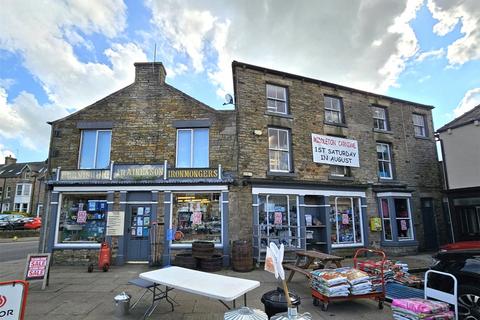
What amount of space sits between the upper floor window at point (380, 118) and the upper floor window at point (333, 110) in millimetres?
2344

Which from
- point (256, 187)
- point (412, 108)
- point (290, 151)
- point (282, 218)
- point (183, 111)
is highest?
point (412, 108)

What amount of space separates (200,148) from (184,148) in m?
0.69

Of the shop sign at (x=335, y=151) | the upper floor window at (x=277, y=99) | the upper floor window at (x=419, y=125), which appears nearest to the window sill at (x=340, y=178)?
the shop sign at (x=335, y=151)

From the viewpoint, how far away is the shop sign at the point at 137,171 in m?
11.6

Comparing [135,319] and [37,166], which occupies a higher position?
[37,166]

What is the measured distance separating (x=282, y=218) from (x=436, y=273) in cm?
688

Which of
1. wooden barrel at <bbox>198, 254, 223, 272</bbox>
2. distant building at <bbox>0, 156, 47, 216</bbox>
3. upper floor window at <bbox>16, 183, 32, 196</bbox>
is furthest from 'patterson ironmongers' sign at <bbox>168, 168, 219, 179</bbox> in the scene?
upper floor window at <bbox>16, 183, 32, 196</bbox>

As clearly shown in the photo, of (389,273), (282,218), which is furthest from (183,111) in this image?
(389,273)

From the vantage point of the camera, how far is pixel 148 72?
1278 centimetres

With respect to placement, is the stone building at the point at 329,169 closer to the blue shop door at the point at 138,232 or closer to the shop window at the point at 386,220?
the shop window at the point at 386,220

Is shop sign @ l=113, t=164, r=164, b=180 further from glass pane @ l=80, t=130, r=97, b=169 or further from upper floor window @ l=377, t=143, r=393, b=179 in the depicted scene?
upper floor window @ l=377, t=143, r=393, b=179

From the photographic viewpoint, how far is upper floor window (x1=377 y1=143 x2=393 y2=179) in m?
15.1

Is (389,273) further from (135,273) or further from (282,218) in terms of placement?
(135,273)

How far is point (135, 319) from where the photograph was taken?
5.58 meters
